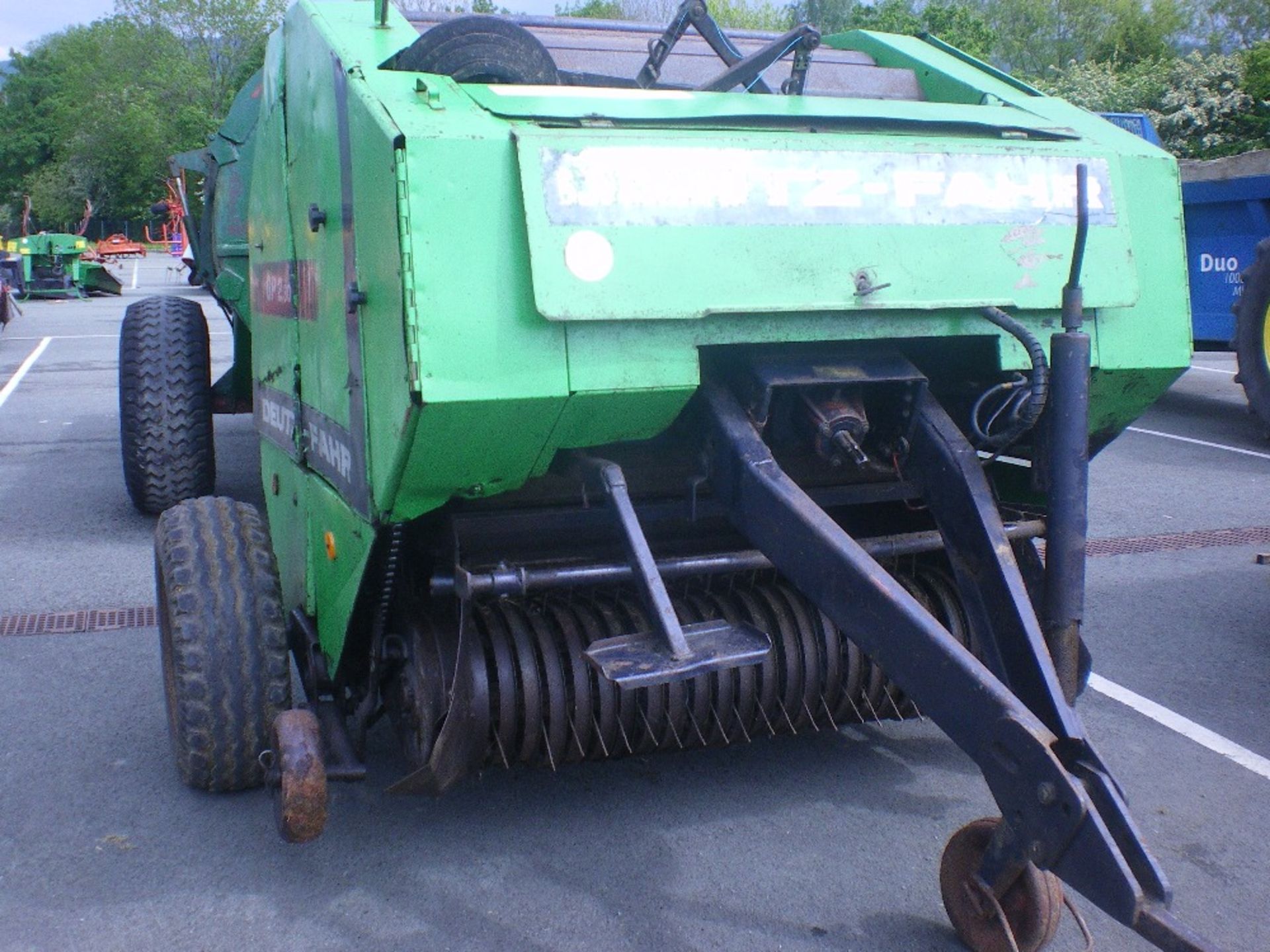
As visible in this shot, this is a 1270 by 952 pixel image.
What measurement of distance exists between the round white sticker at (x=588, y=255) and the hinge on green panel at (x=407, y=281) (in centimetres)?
30

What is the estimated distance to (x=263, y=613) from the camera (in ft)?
10.5

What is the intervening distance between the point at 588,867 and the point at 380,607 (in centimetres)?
79

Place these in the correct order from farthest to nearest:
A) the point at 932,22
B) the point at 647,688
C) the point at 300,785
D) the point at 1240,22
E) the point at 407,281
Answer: the point at 1240,22 < the point at 932,22 < the point at 647,688 < the point at 300,785 < the point at 407,281

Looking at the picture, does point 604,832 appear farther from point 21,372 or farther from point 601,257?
point 21,372

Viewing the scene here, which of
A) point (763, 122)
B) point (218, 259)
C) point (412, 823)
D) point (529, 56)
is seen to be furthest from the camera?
point (218, 259)

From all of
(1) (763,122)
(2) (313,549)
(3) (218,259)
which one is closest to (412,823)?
(2) (313,549)

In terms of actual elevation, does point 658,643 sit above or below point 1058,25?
below

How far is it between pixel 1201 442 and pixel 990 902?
7.05m

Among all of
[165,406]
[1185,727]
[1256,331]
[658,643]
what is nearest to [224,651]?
[658,643]

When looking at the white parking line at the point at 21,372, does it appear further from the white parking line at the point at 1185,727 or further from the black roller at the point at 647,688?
the white parking line at the point at 1185,727

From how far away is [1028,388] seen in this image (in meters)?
2.87

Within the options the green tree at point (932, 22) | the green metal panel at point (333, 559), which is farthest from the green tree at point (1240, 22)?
the green metal panel at point (333, 559)

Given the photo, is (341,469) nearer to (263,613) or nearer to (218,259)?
(263,613)

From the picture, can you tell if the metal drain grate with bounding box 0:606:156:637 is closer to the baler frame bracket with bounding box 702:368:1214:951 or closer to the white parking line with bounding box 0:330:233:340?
the baler frame bracket with bounding box 702:368:1214:951
